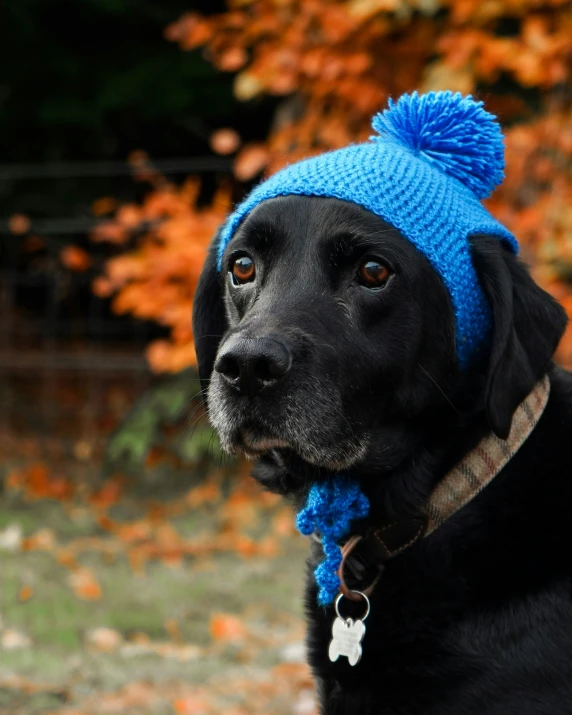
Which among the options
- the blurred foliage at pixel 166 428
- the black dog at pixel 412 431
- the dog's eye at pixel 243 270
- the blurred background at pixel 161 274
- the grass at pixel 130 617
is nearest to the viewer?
the black dog at pixel 412 431

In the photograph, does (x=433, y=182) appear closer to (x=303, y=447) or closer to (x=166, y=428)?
(x=303, y=447)

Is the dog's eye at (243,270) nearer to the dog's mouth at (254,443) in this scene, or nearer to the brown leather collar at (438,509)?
the dog's mouth at (254,443)

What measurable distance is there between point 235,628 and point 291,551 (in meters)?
1.51

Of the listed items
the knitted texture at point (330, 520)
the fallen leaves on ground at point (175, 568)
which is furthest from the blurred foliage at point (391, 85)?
the knitted texture at point (330, 520)

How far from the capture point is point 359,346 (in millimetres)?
1987

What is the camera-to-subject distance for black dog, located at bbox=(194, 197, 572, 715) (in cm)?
183

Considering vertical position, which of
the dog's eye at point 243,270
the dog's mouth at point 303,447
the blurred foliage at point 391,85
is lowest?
the dog's mouth at point 303,447

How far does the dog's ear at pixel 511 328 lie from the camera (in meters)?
1.89

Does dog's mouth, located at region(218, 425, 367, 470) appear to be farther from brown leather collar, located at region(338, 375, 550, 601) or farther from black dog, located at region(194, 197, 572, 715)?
brown leather collar, located at region(338, 375, 550, 601)

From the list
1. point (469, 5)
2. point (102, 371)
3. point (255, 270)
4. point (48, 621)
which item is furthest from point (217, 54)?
point (255, 270)

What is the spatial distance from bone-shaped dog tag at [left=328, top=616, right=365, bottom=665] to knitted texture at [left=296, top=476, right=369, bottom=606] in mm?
88

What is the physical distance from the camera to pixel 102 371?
827 centimetres

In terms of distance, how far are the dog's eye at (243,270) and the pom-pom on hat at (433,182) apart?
11 cm

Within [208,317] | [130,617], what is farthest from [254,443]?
[130,617]
